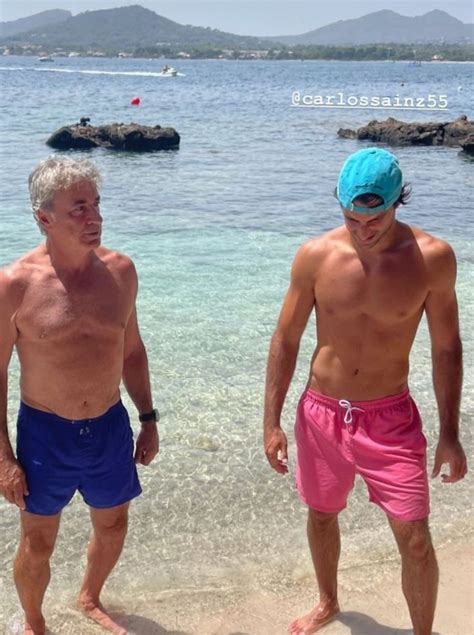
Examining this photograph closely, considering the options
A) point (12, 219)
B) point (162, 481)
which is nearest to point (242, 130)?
point (12, 219)

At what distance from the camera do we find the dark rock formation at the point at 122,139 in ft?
82.6

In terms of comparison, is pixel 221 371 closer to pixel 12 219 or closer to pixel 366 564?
pixel 366 564

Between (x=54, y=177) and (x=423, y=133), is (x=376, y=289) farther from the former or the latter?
(x=423, y=133)

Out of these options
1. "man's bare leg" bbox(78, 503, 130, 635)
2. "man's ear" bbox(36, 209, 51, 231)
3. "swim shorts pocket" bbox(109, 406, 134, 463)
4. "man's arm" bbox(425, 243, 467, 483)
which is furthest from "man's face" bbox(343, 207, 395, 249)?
"man's bare leg" bbox(78, 503, 130, 635)

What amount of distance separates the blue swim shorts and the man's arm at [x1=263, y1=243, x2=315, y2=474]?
1.96 feet

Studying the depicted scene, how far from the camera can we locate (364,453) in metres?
3.00

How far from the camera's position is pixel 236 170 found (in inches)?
794

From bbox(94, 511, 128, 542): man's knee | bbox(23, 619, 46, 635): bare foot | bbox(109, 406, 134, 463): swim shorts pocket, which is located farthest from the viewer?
bbox(23, 619, 46, 635): bare foot

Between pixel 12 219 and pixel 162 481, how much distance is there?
904 centimetres

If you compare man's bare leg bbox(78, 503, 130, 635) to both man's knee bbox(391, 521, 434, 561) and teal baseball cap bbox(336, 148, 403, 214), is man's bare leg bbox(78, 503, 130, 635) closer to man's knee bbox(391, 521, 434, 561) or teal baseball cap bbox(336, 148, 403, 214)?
man's knee bbox(391, 521, 434, 561)

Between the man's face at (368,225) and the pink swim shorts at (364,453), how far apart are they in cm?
63

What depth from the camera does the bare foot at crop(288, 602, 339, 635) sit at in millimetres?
3469

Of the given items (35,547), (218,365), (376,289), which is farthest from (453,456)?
(218,365)

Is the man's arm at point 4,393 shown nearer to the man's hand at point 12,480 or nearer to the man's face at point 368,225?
the man's hand at point 12,480
